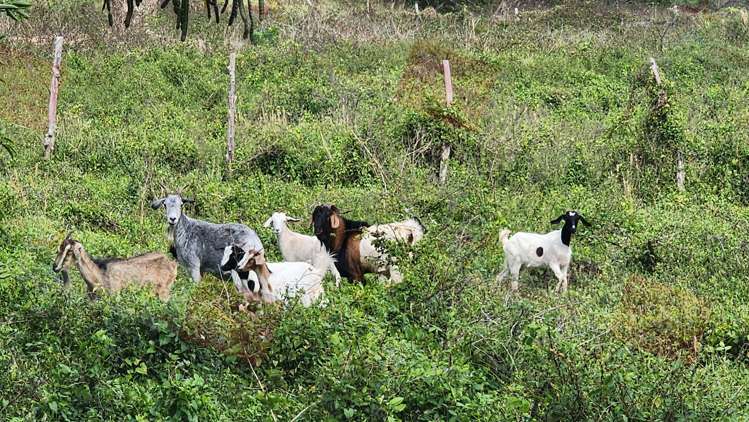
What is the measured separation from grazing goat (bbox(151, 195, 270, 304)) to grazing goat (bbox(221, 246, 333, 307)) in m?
0.79

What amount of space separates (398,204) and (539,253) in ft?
5.57

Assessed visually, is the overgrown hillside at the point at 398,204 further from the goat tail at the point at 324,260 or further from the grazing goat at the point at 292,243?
the goat tail at the point at 324,260

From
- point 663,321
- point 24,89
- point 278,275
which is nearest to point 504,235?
point 663,321

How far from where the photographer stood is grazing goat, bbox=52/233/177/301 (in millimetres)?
9031

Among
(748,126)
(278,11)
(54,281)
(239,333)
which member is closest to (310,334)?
(239,333)

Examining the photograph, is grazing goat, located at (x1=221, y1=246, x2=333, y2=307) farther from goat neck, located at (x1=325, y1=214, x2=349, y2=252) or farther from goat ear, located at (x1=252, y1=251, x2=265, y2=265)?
goat neck, located at (x1=325, y1=214, x2=349, y2=252)

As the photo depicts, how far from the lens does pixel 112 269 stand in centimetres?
913

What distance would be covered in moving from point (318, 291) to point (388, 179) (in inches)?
180

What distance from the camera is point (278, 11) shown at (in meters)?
26.0

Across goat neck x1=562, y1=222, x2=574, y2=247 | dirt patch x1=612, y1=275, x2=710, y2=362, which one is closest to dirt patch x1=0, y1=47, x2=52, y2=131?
goat neck x1=562, y1=222, x2=574, y2=247

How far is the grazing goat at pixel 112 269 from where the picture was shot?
29.6 ft

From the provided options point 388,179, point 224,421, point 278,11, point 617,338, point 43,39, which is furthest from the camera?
point 278,11

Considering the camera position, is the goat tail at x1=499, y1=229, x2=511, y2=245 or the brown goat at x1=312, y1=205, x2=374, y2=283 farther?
the goat tail at x1=499, y1=229, x2=511, y2=245

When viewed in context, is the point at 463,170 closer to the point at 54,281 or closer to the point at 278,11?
the point at 54,281
